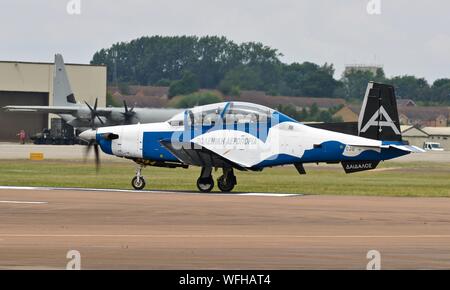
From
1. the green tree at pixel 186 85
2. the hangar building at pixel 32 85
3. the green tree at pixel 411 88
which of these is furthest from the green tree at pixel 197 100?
the green tree at pixel 411 88

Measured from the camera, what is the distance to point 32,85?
9056 cm

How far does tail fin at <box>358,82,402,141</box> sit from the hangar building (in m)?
62.5

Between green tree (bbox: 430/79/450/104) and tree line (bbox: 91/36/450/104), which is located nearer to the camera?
tree line (bbox: 91/36/450/104)

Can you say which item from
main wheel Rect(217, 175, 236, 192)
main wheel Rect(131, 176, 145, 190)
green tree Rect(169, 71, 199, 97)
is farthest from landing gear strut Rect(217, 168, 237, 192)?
green tree Rect(169, 71, 199, 97)

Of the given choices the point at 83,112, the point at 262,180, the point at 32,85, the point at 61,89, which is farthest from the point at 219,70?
the point at 32,85

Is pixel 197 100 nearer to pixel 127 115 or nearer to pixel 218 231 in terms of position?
pixel 127 115

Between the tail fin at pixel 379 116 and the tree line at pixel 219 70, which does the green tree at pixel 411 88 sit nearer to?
the tree line at pixel 219 70

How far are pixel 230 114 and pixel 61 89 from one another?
51.1 m

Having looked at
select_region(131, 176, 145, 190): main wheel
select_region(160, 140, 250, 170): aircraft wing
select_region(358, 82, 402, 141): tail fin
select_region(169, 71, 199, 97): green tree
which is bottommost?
select_region(131, 176, 145, 190): main wheel

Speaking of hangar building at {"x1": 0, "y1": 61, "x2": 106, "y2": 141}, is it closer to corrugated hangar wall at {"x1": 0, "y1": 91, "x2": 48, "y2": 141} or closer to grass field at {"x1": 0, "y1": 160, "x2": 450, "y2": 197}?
corrugated hangar wall at {"x1": 0, "y1": 91, "x2": 48, "y2": 141}

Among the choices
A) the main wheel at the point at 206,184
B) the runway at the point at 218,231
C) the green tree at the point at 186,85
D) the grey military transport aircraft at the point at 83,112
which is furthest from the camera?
the grey military transport aircraft at the point at 83,112

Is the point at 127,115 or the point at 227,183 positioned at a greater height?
the point at 127,115

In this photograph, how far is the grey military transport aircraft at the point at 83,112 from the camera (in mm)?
66806

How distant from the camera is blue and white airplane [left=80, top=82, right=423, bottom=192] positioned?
27.3m
